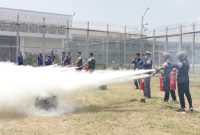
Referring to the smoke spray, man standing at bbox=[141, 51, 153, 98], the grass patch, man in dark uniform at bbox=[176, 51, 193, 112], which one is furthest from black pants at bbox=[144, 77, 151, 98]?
the smoke spray

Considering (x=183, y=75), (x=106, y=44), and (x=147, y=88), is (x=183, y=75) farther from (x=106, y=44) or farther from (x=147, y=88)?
(x=106, y=44)

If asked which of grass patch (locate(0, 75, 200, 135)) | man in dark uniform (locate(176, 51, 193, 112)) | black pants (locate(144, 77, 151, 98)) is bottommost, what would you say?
grass patch (locate(0, 75, 200, 135))

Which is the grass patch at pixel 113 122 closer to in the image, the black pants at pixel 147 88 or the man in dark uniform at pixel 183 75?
the man in dark uniform at pixel 183 75

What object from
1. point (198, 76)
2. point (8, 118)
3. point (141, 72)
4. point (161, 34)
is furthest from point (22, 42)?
point (8, 118)

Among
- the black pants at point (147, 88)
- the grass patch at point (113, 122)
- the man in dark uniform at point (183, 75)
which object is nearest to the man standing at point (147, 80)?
Answer: the black pants at point (147, 88)

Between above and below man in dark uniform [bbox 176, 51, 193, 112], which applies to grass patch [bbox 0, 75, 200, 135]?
below

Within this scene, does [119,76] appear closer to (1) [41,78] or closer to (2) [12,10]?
(1) [41,78]

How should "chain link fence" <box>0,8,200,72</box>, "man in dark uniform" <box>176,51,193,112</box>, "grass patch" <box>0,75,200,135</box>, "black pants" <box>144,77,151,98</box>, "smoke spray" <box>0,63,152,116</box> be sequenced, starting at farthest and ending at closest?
"chain link fence" <box>0,8,200,72</box>, "black pants" <box>144,77,151,98</box>, "man in dark uniform" <box>176,51,193,112</box>, "smoke spray" <box>0,63,152,116</box>, "grass patch" <box>0,75,200,135</box>

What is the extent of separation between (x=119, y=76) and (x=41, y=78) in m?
3.36

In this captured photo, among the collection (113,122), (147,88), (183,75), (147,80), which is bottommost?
(113,122)

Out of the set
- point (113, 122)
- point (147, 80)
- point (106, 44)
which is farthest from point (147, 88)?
point (106, 44)

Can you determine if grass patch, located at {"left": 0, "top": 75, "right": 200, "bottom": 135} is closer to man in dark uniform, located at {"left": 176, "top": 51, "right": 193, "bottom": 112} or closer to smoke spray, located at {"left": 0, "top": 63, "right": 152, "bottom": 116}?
smoke spray, located at {"left": 0, "top": 63, "right": 152, "bottom": 116}

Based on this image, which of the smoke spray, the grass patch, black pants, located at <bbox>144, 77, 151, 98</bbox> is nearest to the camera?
the grass patch

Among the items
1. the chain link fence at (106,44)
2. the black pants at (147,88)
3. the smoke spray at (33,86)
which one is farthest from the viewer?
the chain link fence at (106,44)
